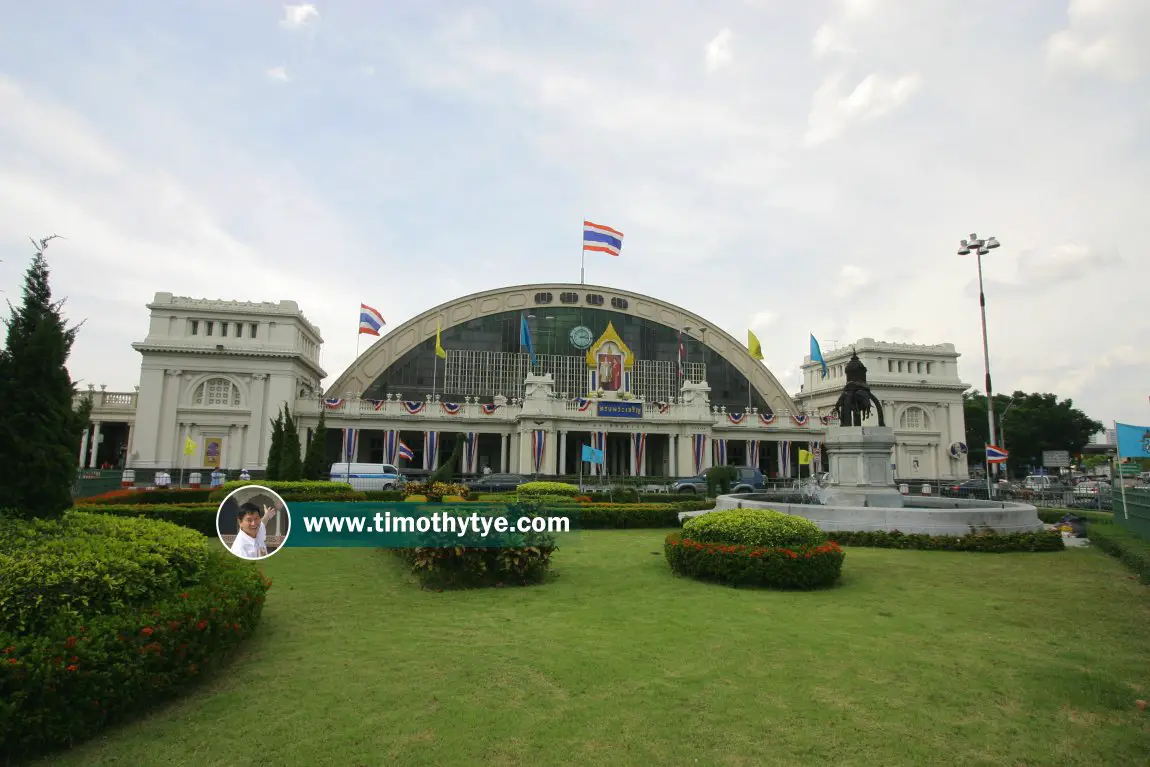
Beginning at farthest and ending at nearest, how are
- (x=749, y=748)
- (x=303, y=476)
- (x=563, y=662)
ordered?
(x=303, y=476), (x=563, y=662), (x=749, y=748)

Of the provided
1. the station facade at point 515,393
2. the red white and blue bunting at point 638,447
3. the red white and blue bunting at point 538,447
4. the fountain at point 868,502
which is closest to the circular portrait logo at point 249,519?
the fountain at point 868,502

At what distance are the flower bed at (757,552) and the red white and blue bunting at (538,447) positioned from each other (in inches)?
1495

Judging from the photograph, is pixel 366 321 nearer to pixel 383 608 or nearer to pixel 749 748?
pixel 383 608

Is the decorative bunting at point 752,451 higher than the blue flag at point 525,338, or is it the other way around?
the blue flag at point 525,338

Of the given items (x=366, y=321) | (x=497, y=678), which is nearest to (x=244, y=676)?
(x=497, y=678)

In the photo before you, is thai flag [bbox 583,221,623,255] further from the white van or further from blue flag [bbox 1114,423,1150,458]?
blue flag [bbox 1114,423,1150,458]

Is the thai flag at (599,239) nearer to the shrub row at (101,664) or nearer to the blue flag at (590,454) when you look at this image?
the blue flag at (590,454)

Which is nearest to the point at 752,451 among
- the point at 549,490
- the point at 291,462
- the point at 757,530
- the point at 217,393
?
the point at 549,490

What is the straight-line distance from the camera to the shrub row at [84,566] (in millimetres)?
6223

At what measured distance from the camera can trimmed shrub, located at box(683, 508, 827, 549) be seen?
42.2ft

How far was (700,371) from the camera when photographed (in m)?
65.0

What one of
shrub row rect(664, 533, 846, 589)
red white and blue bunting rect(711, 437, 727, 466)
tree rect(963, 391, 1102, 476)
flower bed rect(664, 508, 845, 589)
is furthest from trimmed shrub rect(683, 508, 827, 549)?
tree rect(963, 391, 1102, 476)

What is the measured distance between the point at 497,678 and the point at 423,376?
2159 inches

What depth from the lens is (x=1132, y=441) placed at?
17.6m
